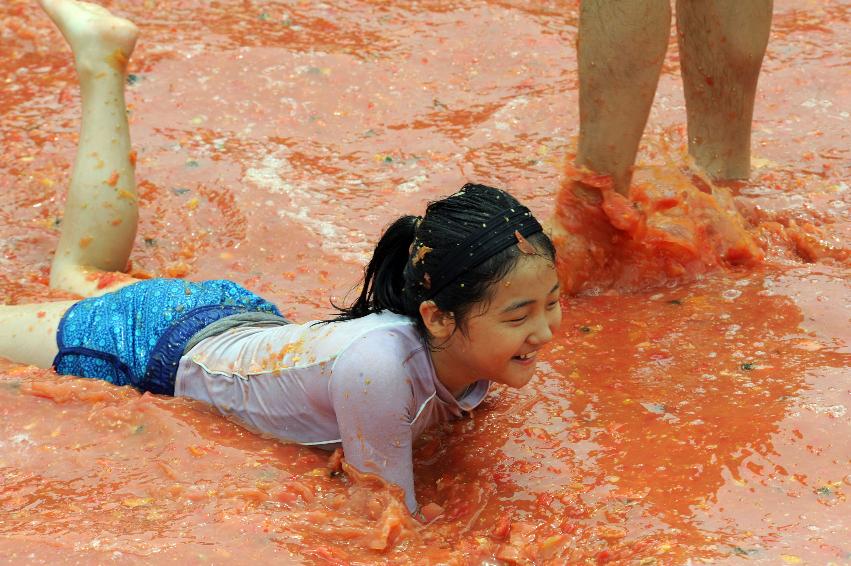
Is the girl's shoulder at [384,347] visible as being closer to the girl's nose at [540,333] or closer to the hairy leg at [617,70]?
the girl's nose at [540,333]

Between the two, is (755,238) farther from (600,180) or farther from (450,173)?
(450,173)

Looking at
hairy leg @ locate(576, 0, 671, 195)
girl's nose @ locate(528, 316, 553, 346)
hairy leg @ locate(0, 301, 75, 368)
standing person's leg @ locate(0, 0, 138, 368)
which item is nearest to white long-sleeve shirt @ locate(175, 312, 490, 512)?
girl's nose @ locate(528, 316, 553, 346)

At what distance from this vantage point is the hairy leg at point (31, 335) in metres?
2.67

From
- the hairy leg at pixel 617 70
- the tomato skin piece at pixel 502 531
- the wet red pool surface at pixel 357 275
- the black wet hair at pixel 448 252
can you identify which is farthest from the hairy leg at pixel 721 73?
the tomato skin piece at pixel 502 531

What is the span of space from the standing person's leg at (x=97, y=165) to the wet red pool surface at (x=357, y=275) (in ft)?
0.52

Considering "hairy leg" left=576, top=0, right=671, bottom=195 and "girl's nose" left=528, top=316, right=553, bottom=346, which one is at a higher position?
"hairy leg" left=576, top=0, right=671, bottom=195

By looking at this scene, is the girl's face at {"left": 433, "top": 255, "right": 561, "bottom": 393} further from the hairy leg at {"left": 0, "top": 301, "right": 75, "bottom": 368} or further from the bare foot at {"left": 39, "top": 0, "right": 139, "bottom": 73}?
the bare foot at {"left": 39, "top": 0, "right": 139, "bottom": 73}

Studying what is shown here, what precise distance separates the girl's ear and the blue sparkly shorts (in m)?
0.68

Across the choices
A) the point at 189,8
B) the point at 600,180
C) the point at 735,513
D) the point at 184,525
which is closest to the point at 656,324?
the point at 600,180

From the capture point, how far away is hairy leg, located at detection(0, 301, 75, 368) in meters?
2.67

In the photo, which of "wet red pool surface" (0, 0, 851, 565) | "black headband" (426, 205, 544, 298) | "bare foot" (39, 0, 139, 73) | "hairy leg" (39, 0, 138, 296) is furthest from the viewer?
"bare foot" (39, 0, 139, 73)

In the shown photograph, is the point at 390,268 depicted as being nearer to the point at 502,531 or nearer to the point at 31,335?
the point at 502,531

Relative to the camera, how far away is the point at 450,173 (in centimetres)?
369

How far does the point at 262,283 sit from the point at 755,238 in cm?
143
